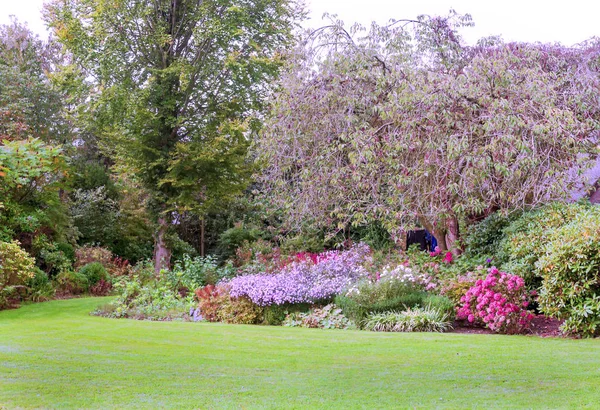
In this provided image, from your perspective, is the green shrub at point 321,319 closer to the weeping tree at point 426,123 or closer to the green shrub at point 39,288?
the weeping tree at point 426,123

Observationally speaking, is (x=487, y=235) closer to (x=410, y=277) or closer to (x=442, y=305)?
(x=410, y=277)

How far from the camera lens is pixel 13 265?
12.8 meters

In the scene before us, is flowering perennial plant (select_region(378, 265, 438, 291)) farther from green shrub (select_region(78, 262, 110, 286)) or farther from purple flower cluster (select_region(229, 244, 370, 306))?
green shrub (select_region(78, 262, 110, 286))

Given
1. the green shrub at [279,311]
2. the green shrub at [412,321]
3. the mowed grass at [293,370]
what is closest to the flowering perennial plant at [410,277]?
the green shrub at [412,321]

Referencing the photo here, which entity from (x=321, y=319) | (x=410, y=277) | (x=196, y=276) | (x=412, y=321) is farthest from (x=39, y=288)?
(x=412, y=321)

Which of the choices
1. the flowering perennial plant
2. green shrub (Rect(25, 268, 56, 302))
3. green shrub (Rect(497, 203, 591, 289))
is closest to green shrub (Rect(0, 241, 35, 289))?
green shrub (Rect(25, 268, 56, 302))

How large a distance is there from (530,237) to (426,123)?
2.50 meters

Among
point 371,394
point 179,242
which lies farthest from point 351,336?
point 179,242

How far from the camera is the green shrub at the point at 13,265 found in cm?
1265

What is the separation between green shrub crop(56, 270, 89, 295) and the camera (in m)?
15.7

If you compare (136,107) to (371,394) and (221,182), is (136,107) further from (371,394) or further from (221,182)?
(371,394)

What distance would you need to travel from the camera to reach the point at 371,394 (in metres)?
5.33

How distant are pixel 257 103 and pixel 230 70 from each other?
112 centimetres

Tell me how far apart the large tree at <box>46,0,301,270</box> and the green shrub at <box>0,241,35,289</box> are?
3829 mm
